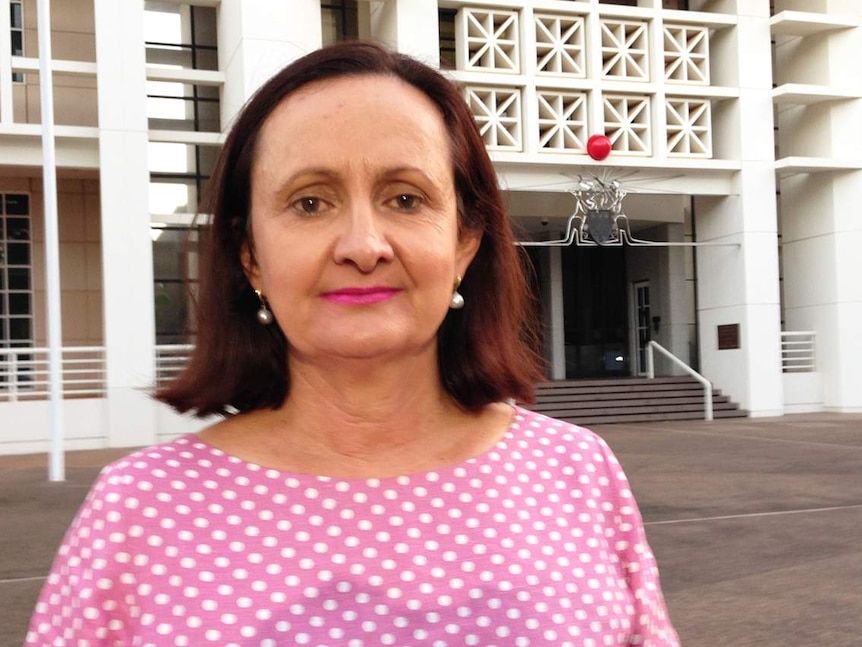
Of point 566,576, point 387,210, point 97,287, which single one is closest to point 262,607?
point 566,576

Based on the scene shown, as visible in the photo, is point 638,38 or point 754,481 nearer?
point 754,481

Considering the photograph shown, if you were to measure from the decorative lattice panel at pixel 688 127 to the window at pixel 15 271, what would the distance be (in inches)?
410

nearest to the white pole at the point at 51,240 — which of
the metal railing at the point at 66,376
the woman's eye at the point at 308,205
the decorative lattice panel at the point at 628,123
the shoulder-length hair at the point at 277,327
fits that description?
the metal railing at the point at 66,376

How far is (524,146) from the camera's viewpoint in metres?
14.3

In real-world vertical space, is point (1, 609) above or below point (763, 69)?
below

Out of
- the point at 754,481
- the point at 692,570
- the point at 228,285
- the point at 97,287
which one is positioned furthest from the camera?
the point at 97,287

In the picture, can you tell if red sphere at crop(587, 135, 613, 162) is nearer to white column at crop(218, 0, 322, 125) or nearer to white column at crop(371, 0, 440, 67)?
white column at crop(371, 0, 440, 67)

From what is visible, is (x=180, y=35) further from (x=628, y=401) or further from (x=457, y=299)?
(x=457, y=299)

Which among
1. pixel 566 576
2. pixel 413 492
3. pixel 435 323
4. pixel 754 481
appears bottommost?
pixel 754 481

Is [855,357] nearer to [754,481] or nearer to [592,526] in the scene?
[754,481]

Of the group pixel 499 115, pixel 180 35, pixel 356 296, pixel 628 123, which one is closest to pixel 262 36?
pixel 180 35

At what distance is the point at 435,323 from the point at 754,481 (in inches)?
289

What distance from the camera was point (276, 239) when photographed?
1313 mm

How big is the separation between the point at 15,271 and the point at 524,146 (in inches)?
328
